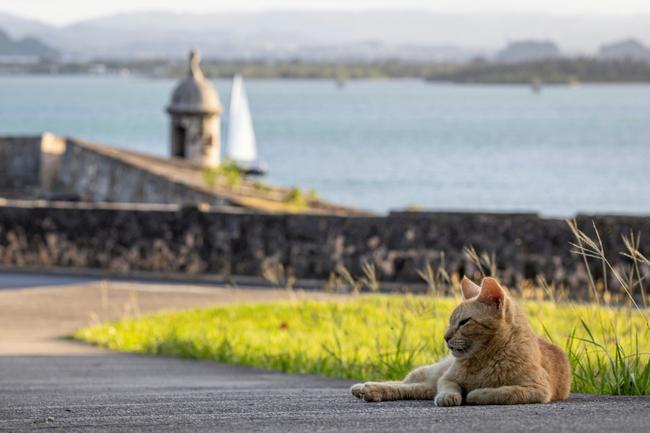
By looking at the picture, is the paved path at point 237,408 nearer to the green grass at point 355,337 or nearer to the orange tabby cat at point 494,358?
the orange tabby cat at point 494,358

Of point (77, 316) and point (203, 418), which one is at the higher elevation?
point (203, 418)

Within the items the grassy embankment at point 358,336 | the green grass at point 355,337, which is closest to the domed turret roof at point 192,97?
the green grass at point 355,337

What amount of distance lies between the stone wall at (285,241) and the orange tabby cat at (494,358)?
1572cm

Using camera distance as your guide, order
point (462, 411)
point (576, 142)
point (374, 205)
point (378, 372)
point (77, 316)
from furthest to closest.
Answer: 1. point (576, 142)
2. point (374, 205)
3. point (77, 316)
4. point (378, 372)
5. point (462, 411)

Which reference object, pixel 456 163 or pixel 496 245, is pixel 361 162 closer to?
pixel 456 163

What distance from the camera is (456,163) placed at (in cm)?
13525

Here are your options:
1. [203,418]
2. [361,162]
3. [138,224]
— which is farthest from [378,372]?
[361,162]

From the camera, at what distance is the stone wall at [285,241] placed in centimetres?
2316

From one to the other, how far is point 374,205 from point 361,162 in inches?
1365

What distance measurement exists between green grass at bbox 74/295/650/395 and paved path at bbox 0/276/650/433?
46 centimetres

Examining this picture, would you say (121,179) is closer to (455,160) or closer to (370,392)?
(370,392)

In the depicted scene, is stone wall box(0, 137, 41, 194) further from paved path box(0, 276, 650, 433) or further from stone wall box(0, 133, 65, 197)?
paved path box(0, 276, 650, 433)

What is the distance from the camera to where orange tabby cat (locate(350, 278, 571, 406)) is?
624cm

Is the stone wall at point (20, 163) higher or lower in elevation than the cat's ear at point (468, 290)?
lower
